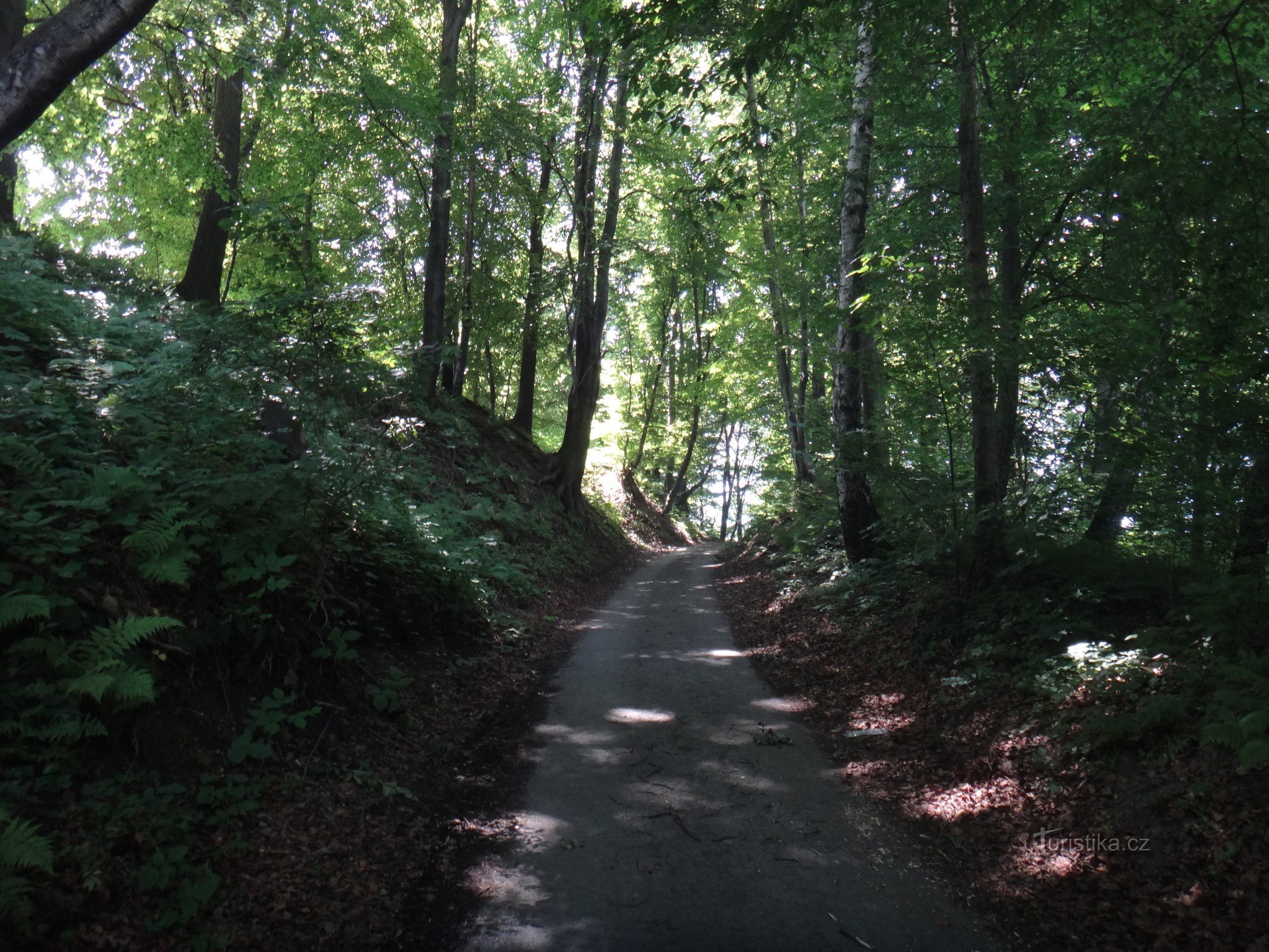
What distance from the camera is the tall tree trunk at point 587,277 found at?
57.1 ft

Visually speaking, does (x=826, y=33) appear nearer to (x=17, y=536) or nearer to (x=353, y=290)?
(x=353, y=290)

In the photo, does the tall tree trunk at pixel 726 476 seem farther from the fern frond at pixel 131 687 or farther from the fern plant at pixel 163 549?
the fern frond at pixel 131 687

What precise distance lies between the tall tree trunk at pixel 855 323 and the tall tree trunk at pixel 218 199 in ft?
31.3

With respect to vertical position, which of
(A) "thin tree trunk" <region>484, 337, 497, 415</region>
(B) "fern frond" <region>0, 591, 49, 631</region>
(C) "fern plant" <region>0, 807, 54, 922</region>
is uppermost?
(A) "thin tree trunk" <region>484, 337, 497, 415</region>

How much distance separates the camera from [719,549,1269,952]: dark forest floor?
12.2ft

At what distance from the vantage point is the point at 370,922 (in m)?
3.74

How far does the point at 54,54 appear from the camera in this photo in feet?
17.1

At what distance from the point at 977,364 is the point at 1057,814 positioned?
434 centimetres

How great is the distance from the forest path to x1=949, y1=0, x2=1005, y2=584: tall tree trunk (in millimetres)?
2917

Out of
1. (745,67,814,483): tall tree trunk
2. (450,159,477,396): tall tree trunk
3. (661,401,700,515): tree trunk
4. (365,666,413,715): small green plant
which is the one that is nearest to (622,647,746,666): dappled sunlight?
(365,666,413,715): small green plant

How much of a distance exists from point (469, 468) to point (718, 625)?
21.2 ft

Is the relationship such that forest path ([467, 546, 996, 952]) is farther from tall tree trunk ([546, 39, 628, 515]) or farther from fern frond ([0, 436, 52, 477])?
tall tree trunk ([546, 39, 628, 515])
